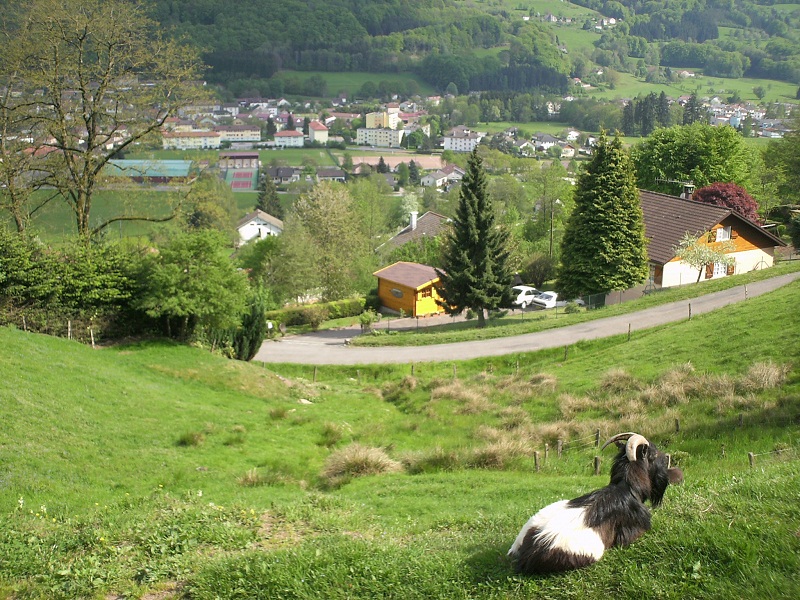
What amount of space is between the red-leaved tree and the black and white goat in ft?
147

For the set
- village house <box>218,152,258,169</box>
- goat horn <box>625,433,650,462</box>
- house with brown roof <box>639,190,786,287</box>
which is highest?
village house <box>218,152,258,169</box>

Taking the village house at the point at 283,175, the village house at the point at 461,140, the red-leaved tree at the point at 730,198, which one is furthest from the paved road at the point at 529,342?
the village house at the point at 461,140

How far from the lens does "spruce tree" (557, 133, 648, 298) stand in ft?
124

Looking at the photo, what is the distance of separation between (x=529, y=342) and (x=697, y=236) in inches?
600

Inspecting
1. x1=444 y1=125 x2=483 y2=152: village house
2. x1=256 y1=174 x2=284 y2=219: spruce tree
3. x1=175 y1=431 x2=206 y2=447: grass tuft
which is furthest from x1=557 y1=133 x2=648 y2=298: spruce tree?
x1=444 y1=125 x2=483 y2=152: village house

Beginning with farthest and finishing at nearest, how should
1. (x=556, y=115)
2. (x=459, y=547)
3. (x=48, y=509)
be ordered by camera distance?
(x=556, y=115), (x=48, y=509), (x=459, y=547)

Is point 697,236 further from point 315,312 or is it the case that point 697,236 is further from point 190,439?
point 190,439

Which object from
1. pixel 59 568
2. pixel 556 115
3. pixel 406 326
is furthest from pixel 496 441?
pixel 556 115

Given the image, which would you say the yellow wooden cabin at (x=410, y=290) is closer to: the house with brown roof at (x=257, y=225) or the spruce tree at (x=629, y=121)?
the house with brown roof at (x=257, y=225)

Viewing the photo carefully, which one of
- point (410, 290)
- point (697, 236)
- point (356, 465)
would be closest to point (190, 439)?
point (356, 465)

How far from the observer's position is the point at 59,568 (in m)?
8.33

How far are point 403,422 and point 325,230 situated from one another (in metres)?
43.7

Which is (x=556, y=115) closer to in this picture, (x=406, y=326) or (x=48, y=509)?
(x=406, y=326)

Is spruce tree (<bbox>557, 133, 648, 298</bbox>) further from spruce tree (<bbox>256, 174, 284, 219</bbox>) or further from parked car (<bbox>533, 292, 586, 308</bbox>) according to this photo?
spruce tree (<bbox>256, 174, 284, 219</bbox>)
